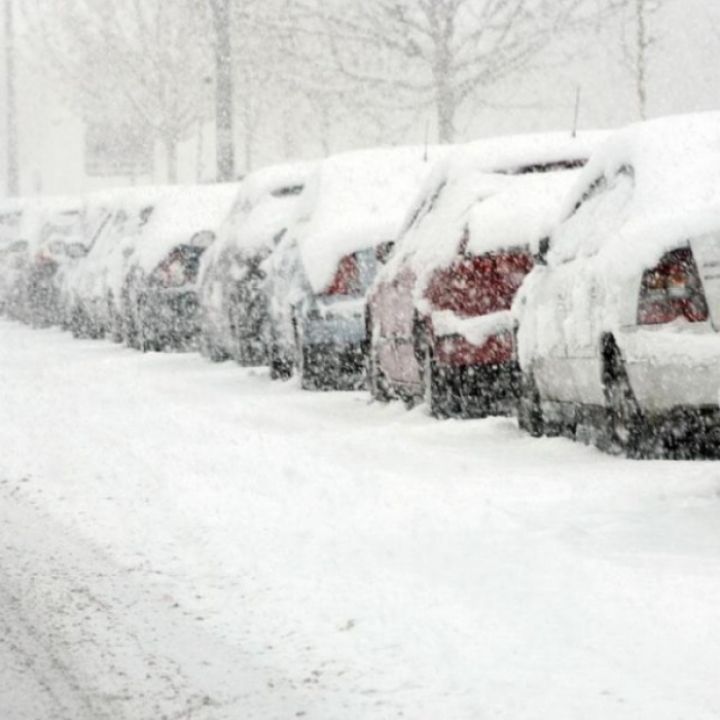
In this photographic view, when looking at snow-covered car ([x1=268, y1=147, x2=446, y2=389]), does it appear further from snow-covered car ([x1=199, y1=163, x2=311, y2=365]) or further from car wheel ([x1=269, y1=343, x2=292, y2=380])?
snow-covered car ([x1=199, y1=163, x2=311, y2=365])

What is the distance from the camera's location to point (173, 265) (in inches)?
768

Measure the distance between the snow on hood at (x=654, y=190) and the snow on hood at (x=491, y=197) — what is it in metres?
1.10

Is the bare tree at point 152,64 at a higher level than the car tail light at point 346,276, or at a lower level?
higher

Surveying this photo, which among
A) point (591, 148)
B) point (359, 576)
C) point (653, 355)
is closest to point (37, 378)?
point (591, 148)

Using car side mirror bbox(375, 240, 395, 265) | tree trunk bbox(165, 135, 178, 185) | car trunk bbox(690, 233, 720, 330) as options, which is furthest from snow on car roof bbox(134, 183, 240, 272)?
tree trunk bbox(165, 135, 178, 185)

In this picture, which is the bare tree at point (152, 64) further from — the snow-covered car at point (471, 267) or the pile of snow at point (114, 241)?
the snow-covered car at point (471, 267)

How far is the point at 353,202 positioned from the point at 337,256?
2.40 ft

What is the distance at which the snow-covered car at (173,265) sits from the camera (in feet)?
64.0

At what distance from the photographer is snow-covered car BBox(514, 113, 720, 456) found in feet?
26.1

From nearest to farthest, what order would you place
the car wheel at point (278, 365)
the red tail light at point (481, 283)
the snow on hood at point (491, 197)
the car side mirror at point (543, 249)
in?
the car side mirror at point (543, 249)
the red tail light at point (481, 283)
the snow on hood at point (491, 197)
the car wheel at point (278, 365)

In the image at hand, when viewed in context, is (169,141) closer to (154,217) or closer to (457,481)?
(154,217)

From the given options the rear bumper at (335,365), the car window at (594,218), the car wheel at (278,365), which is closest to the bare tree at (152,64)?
the car wheel at (278,365)

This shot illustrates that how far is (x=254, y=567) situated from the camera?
6633 mm

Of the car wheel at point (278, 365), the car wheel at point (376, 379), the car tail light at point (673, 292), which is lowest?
the car wheel at point (278, 365)
